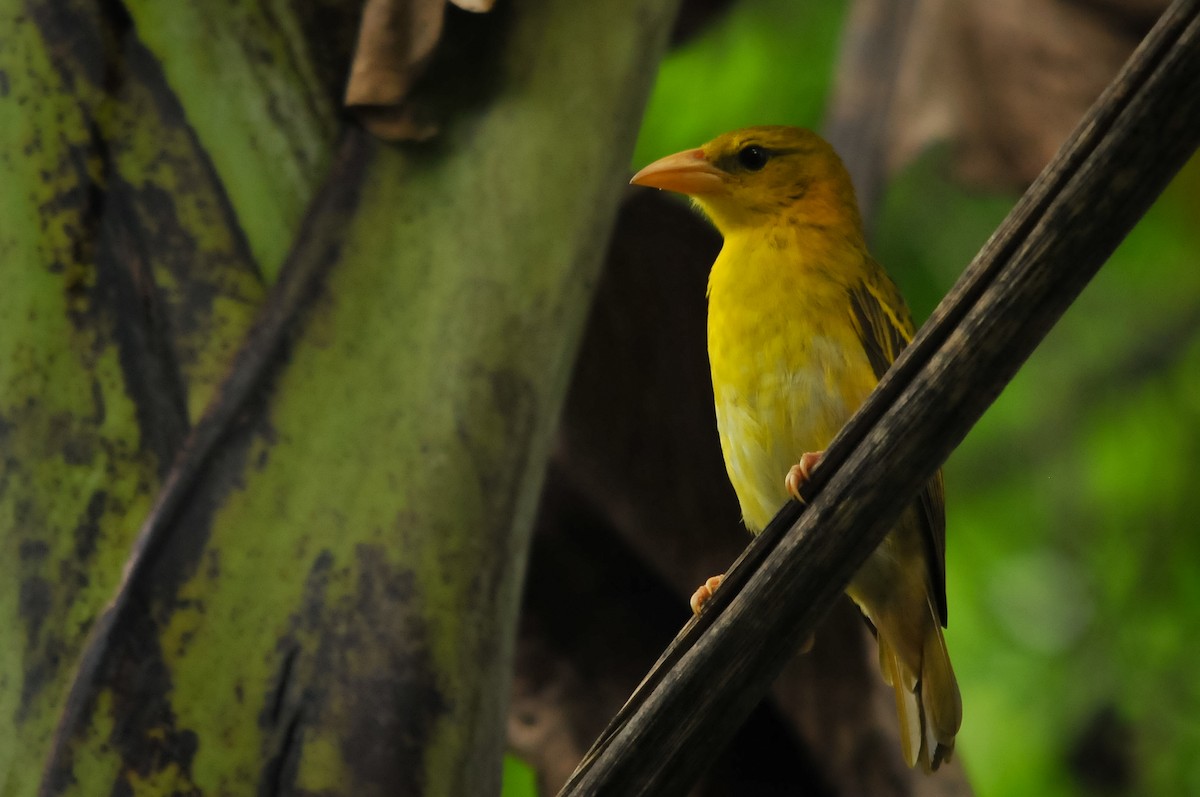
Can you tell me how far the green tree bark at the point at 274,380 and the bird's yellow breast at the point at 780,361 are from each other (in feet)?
1.12

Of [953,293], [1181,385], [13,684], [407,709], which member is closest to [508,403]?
[407,709]

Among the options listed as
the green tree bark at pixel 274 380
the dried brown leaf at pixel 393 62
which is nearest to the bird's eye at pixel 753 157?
the green tree bark at pixel 274 380

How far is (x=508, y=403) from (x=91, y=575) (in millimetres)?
501

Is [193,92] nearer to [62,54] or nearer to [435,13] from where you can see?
[62,54]

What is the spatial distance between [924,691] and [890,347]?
0.51m

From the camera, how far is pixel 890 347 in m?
2.10

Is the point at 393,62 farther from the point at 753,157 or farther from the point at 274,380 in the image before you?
the point at 753,157

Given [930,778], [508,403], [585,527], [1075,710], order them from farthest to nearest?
[1075,710], [585,527], [930,778], [508,403]

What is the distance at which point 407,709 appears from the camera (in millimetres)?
1479

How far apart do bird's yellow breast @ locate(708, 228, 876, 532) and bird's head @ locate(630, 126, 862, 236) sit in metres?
0.14

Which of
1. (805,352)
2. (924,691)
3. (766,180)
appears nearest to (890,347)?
(805,352)

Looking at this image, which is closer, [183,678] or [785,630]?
[785,630]

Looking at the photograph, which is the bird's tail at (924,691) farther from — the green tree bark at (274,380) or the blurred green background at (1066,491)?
the blurred green background at (1066,491)

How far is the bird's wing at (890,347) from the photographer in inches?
79.7
